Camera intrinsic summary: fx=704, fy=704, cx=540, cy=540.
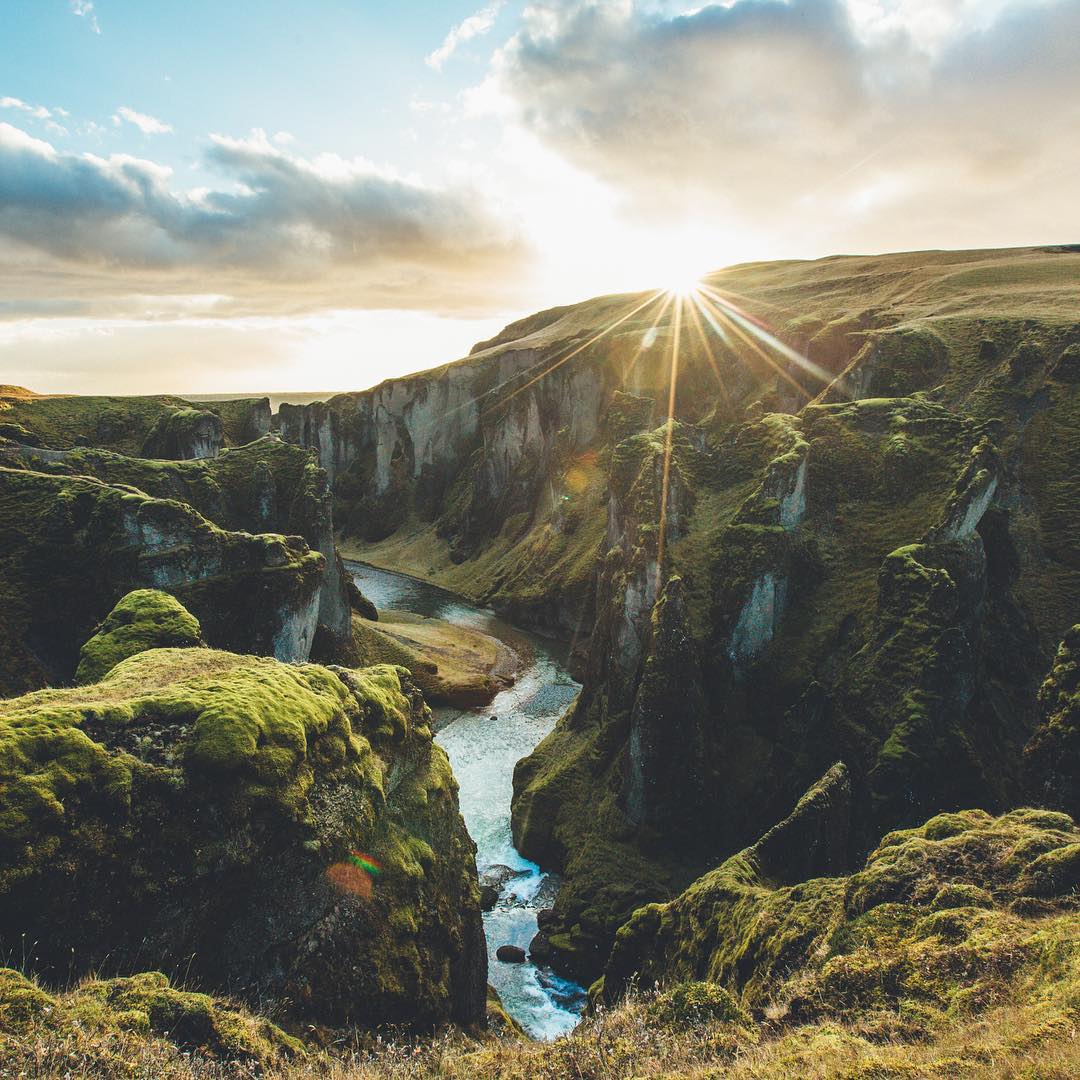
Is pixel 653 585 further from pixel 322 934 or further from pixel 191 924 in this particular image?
pixel 191 924

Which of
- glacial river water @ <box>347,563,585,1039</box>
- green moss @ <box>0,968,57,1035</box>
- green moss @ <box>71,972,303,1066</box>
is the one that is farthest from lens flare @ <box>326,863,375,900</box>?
glacial river water @ <box>347,563,585,1039</box>

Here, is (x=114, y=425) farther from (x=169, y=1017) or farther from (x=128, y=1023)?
(x=128, y=1023)

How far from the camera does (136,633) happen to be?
29.3 m

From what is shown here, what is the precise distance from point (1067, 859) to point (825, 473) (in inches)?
1482

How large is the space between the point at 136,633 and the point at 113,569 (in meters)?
20.8

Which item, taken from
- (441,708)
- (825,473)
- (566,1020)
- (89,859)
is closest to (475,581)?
(441,708)

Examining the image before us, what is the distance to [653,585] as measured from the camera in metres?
50.1

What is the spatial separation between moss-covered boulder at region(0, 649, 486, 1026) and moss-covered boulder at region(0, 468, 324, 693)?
74.7 ft

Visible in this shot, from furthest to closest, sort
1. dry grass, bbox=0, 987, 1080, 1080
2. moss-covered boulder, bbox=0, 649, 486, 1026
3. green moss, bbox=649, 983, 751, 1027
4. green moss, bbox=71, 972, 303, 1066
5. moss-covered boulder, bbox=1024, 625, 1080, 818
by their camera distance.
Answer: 1. moss-covered boulder, bbox=1024, 625, 1080, 818
2. green moss, bbox=649, 983, 751, 1027
3. moss-covered boulder, bbox=0, 649, 486, 1026
4. green moss, bbox=71, 972, 303, 1066
5. dry grass, bbox=0, 987, 1080, 1080

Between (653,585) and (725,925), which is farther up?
(653,585)

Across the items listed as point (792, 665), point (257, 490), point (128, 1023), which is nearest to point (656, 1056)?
point (128, 1023)

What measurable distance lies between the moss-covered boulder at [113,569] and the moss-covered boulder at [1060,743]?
44.6m

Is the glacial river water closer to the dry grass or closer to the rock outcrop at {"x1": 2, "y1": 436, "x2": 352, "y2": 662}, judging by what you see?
the rock outcrop at {"x1": 2, "y1": 436, "x2": 352, "y2": 662}

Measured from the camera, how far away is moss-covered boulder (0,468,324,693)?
4388cm
